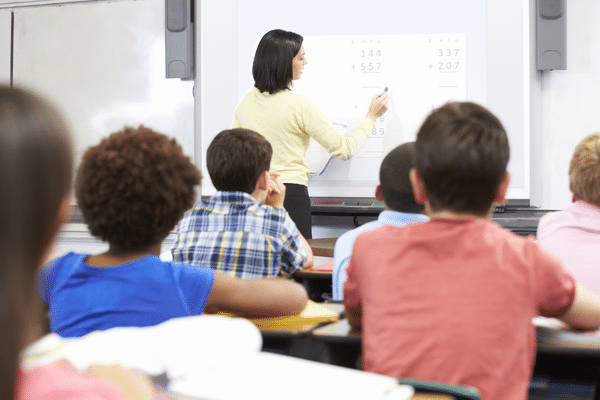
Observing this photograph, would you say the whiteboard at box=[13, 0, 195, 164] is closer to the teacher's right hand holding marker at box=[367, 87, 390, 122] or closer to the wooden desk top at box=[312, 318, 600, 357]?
the teacher's right hand holding marker at box=[367, 87, 390, 122]

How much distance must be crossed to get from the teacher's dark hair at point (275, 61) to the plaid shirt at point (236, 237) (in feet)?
3.89

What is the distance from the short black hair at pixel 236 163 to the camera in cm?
168

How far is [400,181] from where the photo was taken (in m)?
1.44

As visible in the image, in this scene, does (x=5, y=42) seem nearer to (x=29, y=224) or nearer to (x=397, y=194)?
(x=397, y=194)

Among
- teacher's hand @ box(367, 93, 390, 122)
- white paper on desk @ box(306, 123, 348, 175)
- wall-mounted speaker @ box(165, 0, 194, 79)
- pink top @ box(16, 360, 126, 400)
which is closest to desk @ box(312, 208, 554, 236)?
white paper on desk @ box(306, 123, 348, 175)

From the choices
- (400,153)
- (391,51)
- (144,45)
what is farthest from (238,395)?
(144,45)

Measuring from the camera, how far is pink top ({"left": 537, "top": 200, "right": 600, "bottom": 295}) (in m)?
1.34

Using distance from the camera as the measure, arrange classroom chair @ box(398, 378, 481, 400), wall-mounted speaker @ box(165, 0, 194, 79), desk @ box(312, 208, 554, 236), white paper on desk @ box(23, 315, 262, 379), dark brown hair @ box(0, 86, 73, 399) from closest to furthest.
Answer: dark brown hair @ box(0, 86, 73, 399) → white paper on desk @ box(23, 315, 262, 379) → classroom chair @ box(398, 378, 481, 400) → desk @ box(312, 208, 554, 236) → wall-mounted speaker @ box(165, 0, 194, 79)

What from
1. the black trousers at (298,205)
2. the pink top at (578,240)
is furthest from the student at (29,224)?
the black trousers at (298,205)

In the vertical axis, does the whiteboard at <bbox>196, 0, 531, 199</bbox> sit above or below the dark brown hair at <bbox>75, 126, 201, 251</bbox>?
above

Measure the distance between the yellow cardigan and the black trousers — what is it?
4 cm

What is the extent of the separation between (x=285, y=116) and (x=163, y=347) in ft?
6.96

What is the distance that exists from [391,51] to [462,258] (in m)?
2.56

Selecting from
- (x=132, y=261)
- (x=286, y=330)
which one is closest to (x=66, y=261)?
(x=132, y=261)
